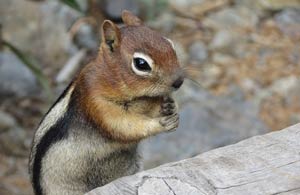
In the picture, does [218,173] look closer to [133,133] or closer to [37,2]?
[133,133]

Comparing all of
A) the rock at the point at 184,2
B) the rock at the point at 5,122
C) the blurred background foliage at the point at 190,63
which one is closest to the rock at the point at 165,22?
the blurred background foliage at the point at 190,63

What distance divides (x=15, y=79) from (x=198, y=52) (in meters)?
1.35

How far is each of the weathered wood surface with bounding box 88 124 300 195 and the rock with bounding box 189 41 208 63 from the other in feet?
10.1

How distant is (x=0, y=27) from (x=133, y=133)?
115 inches

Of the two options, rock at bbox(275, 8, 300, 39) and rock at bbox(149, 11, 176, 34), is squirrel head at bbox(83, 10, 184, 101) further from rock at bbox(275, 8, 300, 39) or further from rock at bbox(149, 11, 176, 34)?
rock at bbox(275, 8, 300, 39)

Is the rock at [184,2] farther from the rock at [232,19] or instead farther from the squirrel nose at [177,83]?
the squirrel nose at [177,83]

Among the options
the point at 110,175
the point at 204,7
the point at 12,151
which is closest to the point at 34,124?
the point at 12,151

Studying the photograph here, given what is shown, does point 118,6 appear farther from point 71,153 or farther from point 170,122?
point 170,122

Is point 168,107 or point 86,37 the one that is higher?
point 168,107

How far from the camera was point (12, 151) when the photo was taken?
5426 mm

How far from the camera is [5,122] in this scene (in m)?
5.54

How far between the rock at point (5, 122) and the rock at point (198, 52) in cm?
A: 137

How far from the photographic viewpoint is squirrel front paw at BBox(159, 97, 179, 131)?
320cm

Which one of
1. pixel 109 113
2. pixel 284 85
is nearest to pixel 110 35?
pixel 109 113
